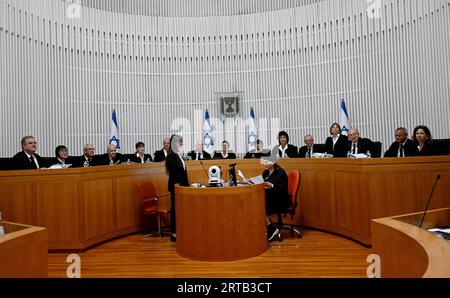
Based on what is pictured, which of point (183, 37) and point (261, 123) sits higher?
point (183, 37)

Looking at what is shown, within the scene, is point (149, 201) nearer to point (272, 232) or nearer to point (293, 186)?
point (272, 232)

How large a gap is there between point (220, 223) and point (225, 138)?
5.69 meters

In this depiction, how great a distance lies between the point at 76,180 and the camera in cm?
470

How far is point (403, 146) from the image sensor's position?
17.0 ft

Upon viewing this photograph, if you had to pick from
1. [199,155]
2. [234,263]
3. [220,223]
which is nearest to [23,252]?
[220,223]

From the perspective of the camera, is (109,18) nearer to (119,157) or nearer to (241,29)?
(241,29)

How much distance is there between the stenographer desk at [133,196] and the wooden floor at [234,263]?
0.29 metres

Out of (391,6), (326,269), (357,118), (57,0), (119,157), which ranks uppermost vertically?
(57,0)

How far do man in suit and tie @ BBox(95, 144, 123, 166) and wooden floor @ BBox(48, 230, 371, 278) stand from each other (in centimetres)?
155

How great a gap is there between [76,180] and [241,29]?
22.9ft

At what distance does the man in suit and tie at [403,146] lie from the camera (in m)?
4.85

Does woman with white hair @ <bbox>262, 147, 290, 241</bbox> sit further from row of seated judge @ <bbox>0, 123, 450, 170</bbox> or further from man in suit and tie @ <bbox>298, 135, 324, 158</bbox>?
man in suit and tie @ <bbox>298, 135, 324, 158</bbox>

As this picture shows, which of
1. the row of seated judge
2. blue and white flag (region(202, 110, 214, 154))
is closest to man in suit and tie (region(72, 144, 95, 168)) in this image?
the row of seated judge
